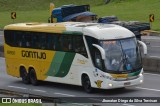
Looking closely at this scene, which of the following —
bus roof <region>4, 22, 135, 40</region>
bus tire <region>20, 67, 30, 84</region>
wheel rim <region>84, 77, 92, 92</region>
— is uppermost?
bus roof <region>4, 22, 135, 40</region>

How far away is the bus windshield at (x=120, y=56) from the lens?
23.2 meters

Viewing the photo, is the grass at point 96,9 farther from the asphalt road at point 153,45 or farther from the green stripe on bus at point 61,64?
the green stripe on bus at point 61,64

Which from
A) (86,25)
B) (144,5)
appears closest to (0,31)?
(144,5)

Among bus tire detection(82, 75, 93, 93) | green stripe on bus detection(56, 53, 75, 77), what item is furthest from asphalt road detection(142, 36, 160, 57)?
bus tire detection(82, 75, 93, 93)

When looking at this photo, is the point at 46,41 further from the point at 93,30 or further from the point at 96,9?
the point at 96,9

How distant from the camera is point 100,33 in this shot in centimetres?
2372

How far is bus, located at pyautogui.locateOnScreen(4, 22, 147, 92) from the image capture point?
23308mm

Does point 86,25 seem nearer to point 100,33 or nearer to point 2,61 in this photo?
point 100,33

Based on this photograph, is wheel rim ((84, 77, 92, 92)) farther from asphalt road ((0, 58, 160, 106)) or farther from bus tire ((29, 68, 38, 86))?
bus tire ((29, 68, 38, 86))

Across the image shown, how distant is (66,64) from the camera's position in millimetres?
25578

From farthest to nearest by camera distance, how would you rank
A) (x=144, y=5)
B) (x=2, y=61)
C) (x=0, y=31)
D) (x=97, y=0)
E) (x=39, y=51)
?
(x=97, y=0)
(x=144, y=5)
(x=0, y=31)
(x=2, y=61)
(x=39, y=51)

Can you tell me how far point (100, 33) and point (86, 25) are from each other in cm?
158

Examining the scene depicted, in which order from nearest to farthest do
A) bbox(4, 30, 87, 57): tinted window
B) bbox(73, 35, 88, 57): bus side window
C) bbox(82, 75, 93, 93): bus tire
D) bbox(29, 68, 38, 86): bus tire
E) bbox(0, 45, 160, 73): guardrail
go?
bbox(82, 75, 93, 93): bus tire → bbox(73, 35, 88, 57): bus side window → bbox(4, 30, 87, 57): tinted window → bbox(29, 68, 38, 86): bus tire → bbox(0, 45, 160, 73): guardrail

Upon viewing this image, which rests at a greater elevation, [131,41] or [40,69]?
[131,41]
